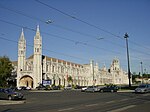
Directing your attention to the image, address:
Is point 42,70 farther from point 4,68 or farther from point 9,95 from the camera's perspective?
point 9,95

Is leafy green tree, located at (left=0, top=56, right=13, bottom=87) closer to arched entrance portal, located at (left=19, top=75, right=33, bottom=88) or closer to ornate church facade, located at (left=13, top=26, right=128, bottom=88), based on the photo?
ornate church facade, located at (left=13, top=26, right=128, bottom=88)

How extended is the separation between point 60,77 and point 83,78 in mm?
21609

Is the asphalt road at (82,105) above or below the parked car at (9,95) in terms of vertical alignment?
below

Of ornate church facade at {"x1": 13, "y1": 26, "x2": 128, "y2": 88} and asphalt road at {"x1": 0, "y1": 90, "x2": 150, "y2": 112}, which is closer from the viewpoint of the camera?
asphalt road at {"x1": 0, "y1": 90, "x2": 150, "y2": 112}

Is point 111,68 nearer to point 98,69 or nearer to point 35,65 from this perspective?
point 98,69

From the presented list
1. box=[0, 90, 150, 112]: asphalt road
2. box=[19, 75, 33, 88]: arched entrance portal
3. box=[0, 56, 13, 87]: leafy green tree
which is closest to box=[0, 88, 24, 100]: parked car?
box=[0, 90, 150, 112]: asphalt road

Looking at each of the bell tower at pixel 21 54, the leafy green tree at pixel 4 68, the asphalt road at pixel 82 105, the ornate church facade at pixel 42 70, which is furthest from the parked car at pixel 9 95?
the bell tower at pixel 21 54

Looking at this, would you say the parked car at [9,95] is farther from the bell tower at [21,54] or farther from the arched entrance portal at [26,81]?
the bell tower at [21,54]

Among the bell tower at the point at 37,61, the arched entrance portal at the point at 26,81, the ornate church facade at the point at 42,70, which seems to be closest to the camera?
the bell tower at the point at 37,61

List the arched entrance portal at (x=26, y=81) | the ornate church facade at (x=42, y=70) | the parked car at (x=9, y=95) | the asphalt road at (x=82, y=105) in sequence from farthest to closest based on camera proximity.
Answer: the arched entrance portal at (x=26, y=81), the ornate church facade at (x=42, y=70), the parked car at (x=9, y=95), the asphalt road at (x=82, y=105)

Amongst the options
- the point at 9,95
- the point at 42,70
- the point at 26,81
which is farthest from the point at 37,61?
the point at 9,95

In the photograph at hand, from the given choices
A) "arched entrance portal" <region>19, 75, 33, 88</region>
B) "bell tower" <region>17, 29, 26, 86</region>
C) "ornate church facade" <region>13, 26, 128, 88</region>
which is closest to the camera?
"ornate church facade" <region>13, 26, 128, 88</region>

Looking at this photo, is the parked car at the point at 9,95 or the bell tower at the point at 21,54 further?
the bell tower at the point at 21,54

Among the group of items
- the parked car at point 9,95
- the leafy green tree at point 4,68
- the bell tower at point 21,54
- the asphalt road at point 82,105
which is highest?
the bell tower at point 21,54
